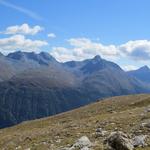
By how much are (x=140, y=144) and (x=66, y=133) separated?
33.7ft

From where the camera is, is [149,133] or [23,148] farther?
[23,148]

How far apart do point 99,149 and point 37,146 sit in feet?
22.1

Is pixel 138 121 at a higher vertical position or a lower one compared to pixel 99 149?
higher

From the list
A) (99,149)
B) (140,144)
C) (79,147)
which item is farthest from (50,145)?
(140,144)

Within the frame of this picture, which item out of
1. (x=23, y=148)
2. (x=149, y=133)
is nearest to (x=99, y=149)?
(x=149, y=133)

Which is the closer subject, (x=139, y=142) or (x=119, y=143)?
(x=119, y=143)

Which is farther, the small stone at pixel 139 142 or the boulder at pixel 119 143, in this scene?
the small stone at pixel 139 142

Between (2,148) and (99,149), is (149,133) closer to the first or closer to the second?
(99,149)

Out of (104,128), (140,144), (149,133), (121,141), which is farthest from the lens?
(104,128)

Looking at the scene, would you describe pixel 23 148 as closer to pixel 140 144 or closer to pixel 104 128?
pixel 104 128

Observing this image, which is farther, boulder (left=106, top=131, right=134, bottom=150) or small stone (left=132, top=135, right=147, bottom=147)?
small stone (left=132, top=135, right=147, bottom=147)

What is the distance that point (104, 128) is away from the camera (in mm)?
26766

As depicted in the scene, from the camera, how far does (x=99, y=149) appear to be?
730 inches

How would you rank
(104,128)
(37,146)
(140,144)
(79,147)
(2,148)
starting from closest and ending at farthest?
(140,144)
(79,147)
(37,146)
(104,128)
(2,148)
